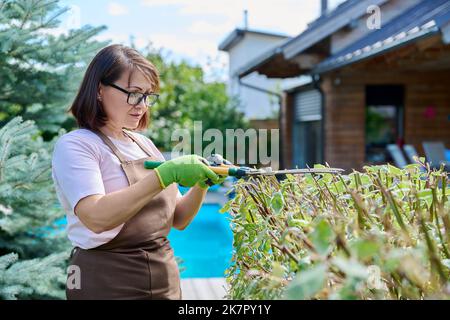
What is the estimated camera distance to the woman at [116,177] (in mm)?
1741

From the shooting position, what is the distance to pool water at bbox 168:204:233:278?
8495mm

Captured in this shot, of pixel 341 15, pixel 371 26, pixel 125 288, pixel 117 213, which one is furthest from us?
pixel 341 15

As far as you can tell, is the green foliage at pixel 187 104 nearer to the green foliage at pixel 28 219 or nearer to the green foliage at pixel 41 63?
the green foliage at pixel 41 63

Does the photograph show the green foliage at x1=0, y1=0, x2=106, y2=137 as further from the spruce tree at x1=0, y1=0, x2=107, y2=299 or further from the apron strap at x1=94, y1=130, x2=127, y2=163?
the apron strap at x1=94, y1=130, x2=127, y2=163

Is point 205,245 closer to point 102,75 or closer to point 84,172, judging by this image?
point 102,75

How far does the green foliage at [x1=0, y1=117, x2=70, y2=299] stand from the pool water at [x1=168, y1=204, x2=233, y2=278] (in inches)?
157

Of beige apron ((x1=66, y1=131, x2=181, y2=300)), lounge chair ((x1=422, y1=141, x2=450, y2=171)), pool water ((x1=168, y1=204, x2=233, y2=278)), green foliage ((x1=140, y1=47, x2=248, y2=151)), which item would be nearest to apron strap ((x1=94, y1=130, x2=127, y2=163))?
beige apron ((x1=66, y1=131, x2=181, y2=300))

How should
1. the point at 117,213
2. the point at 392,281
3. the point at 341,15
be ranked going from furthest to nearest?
the point at 341,15 → the point at 117,213 → the point at 392,281

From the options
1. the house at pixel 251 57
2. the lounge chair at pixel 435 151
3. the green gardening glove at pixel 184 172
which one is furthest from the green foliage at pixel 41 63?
the house at pixel 251 57

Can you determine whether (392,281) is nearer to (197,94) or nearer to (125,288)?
(125,288)

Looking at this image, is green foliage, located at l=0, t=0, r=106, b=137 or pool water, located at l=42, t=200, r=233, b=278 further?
pool water, located at l=42, t=200, r=233, b=278

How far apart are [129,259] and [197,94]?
592 inches

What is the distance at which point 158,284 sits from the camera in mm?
1916

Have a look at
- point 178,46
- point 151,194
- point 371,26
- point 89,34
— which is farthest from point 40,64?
point 178,46
